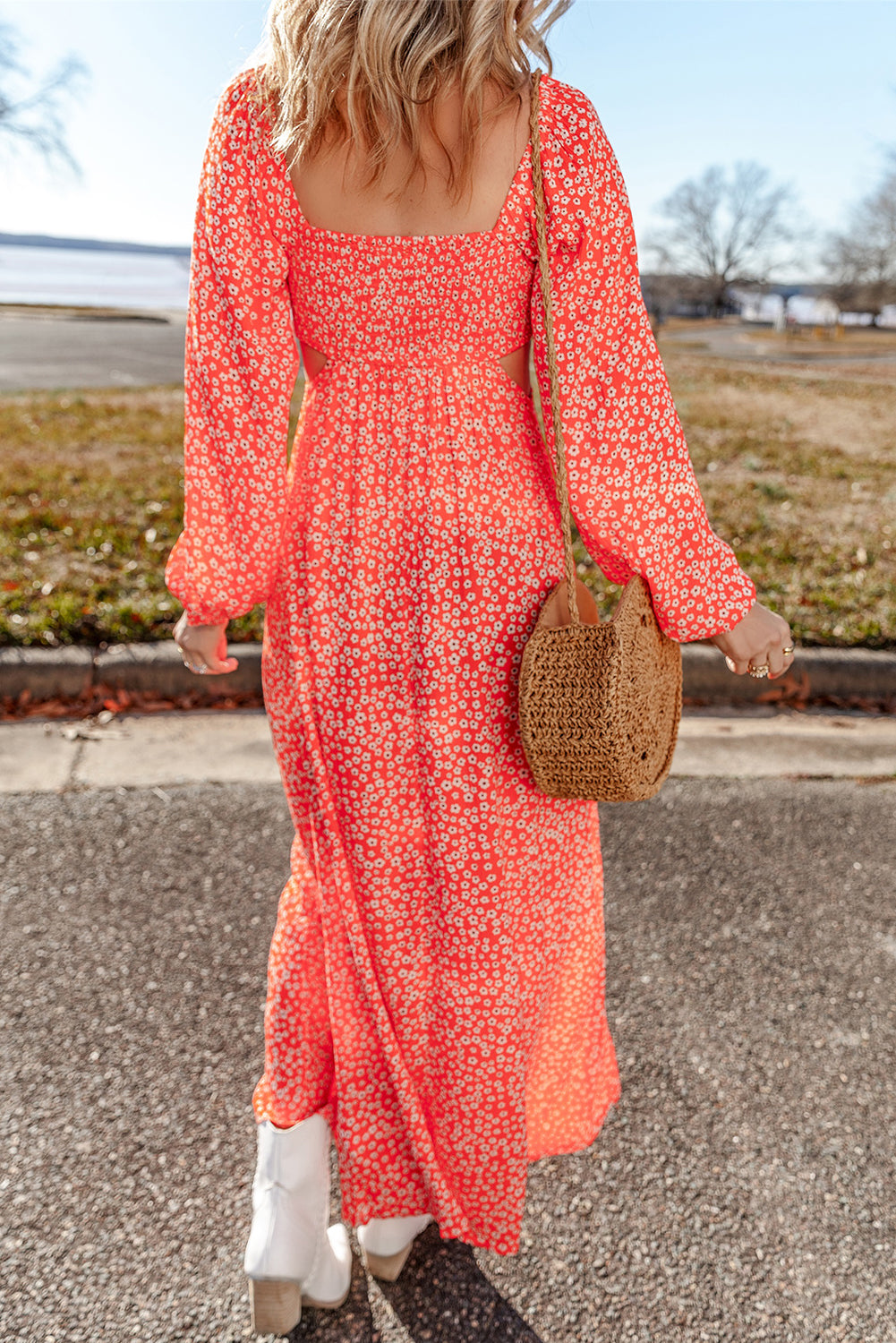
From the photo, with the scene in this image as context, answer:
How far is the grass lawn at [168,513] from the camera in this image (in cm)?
407

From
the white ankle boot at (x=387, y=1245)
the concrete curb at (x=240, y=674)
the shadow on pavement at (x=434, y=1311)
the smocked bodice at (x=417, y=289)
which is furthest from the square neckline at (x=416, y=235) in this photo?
the concrete curb at (x=240, y=674)

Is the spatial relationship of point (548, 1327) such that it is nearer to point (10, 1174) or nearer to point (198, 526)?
point (10, 1174)

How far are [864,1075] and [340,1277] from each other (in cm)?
116

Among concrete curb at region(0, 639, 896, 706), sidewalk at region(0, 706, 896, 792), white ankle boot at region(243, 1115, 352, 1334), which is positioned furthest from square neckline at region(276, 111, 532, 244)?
concrete curb at region(0, 639, 896, 706)

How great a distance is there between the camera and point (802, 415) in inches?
423

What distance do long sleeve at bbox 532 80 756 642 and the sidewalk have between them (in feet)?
6.32

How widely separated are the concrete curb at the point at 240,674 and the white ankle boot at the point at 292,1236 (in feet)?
7.30

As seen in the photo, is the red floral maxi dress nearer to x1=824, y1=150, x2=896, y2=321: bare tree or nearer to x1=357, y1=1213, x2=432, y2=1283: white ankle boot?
x1=357, y1=1213, x2=432, y2=1283: white ankle boot

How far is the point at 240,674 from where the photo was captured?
3760 millimetres

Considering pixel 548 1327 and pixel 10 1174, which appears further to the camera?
pixel 10 1174

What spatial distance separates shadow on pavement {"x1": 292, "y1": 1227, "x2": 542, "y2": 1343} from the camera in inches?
62.3

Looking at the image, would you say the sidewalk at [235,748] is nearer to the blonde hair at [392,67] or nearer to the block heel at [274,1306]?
the block heel at [274,1306]

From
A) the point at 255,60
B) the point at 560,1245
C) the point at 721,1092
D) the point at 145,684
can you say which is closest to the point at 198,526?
the point at 255,60

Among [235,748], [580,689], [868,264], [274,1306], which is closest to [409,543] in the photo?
[580,689]
